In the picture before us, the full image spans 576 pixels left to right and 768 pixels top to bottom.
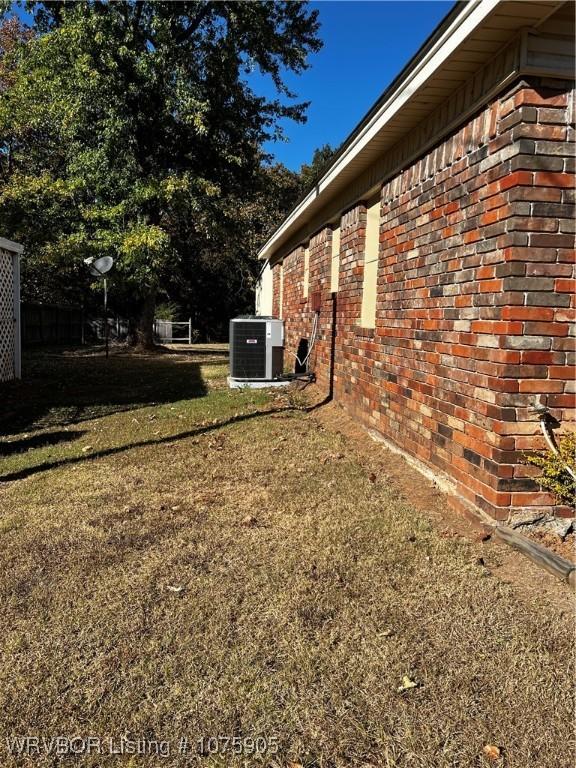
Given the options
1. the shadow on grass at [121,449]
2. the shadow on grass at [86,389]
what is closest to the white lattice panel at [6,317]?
the shadow on grass at [86,389]

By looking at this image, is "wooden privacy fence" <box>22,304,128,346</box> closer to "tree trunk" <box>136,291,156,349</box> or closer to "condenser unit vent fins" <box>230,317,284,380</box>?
"tree trunk" <box>136,291,156,349</box>

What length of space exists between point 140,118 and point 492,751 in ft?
53.2

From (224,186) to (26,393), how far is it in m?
10.5

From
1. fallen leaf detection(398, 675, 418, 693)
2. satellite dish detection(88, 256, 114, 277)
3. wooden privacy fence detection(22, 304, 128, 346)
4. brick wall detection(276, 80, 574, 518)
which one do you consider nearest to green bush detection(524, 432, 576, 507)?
brick wall detection(276, 80, 574, 518)

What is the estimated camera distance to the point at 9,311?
9.99 metres

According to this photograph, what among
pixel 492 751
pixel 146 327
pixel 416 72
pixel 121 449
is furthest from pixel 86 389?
pixel 146 327

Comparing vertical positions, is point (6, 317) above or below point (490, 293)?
below

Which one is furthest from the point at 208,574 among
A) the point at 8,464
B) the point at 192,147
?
the point at 192,147

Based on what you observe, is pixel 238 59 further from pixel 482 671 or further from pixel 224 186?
pixel 482 671

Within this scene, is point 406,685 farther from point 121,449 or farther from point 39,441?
point 39,441

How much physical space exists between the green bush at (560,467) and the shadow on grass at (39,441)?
4537 mm

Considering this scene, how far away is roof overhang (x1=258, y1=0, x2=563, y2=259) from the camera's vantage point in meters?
2.98

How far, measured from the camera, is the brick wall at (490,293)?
3129mm

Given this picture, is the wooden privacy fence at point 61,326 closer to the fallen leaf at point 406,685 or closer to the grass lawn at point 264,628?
the grass lawn at point 264,628
